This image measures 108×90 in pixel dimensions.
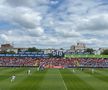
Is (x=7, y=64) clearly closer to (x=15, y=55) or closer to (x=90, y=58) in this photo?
(x=15, y=55)

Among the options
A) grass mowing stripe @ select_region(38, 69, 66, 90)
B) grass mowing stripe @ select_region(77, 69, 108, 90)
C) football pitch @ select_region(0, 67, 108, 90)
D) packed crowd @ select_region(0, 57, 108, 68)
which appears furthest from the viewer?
packed crowd @ select_region(0, 57, 108, 68)

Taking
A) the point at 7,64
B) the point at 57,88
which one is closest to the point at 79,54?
the point at 7,64

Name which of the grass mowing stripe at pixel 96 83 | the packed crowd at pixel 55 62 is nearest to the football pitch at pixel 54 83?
the grass mowing stripe at pixel 96 83

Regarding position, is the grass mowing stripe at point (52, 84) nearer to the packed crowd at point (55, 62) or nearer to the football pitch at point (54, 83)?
the football pitch at point (54, 83)

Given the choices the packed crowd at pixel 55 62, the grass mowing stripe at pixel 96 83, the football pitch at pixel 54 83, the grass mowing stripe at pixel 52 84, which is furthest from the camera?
the packed crowd at pixel 55 62

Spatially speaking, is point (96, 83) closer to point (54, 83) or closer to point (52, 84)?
point (54, 83)

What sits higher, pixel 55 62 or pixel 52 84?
pixel 55 62

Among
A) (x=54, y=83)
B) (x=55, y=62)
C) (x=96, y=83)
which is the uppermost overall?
(x=55, y=62)

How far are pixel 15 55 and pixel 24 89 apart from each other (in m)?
96.0

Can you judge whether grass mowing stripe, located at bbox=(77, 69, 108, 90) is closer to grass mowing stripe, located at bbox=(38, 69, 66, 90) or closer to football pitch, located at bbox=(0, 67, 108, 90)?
football pitch, located at bbox=(0, 67, 108, 90)

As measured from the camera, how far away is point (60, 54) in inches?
5212

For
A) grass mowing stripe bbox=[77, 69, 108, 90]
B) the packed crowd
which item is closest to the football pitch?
grass mowing stripe bbox=[77, 69, 108, 90]

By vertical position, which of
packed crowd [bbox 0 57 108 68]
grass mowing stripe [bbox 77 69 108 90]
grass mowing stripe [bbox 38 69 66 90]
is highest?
packed crowd [bbox 0 57 108 68]

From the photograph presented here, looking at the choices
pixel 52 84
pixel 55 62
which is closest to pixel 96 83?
pixel 52 84
